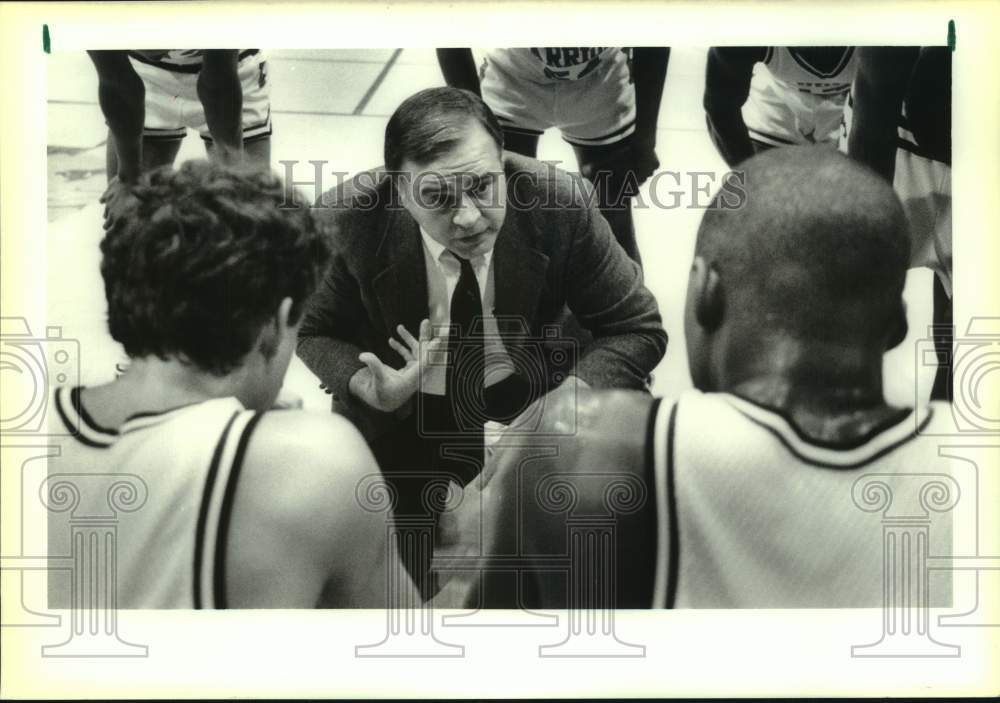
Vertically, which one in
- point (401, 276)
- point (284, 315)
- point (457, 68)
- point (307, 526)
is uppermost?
point (457, 68)

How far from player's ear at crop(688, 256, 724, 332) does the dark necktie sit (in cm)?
65

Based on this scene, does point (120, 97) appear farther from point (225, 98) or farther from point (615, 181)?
point (615, 181)

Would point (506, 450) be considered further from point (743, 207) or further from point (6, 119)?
point (6, 119)

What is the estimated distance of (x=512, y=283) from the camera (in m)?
2.92

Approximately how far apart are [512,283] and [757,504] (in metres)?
0.99

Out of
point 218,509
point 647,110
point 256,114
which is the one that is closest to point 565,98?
point 647,110

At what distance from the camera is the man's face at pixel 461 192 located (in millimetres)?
2891

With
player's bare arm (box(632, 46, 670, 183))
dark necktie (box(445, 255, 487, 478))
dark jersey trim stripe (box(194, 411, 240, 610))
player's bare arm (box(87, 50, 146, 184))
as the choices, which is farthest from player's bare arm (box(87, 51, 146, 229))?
player's bare arm (box(632, 46, 670, 183))

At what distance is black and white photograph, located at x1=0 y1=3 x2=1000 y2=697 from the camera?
2.89 m

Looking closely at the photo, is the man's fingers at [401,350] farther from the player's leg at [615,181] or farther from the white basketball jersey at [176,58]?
the white basketball jersey at [176,58]

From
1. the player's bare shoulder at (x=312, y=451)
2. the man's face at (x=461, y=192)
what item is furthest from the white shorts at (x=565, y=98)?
the player's bare shoulder at (x=312, y=451)

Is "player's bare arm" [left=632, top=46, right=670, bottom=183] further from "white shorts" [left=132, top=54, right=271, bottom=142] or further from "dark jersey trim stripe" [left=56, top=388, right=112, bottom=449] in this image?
"dark jersey trim stripe" [left=56, top=388, right=112, bottom=449]

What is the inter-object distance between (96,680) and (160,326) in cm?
109

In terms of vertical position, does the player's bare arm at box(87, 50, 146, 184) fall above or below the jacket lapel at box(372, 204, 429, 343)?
above
